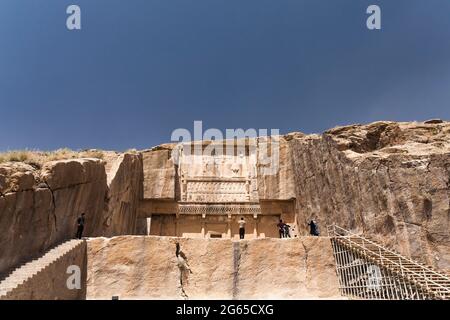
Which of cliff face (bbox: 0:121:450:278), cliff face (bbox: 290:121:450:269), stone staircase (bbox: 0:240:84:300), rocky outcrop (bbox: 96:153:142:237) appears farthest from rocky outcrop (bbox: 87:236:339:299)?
rocky outcrop (bbox: 96:153:142:237)

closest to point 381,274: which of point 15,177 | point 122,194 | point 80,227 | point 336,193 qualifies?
point 336,193

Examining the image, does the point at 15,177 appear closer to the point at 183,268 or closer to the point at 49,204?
the point at 49,204

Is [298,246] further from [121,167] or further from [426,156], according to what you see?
[121,167]

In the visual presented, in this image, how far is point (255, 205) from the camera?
1096 inches

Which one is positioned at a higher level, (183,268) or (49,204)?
A: (49,204)

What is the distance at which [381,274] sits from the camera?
490 inches

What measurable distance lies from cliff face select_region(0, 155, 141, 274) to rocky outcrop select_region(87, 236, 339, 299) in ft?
5.99

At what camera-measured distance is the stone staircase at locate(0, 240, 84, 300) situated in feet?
31.2

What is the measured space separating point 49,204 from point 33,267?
10.9ft

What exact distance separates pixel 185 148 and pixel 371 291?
2081 cm

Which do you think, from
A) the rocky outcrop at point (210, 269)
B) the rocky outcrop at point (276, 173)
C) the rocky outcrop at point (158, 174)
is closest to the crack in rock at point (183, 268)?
the rocky outcrop at point (210, 269)

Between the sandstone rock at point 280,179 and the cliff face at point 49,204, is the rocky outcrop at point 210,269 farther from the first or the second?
the sandstone rock at point 280,179

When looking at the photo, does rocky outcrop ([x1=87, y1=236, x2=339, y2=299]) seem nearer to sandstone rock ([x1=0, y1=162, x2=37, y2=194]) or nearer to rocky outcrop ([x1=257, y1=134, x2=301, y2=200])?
sandstone rock ([x1=0, y1=162, x2=37, y2=194])

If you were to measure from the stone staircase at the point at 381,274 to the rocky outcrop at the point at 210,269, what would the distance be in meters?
0.59
